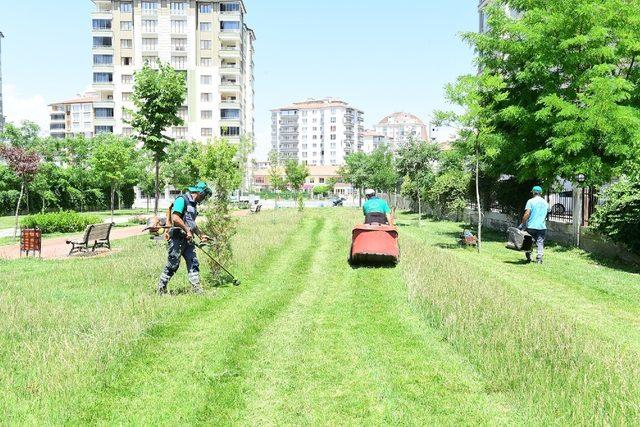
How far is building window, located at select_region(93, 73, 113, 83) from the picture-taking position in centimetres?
8281

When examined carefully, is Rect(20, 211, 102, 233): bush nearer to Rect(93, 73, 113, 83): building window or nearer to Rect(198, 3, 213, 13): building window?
Rect(198, 3, 213, 13): building window

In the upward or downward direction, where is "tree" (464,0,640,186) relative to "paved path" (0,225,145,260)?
upward

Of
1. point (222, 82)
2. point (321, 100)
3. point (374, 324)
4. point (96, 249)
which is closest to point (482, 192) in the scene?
point (96, 249)

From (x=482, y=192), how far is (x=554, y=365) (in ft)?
74.5

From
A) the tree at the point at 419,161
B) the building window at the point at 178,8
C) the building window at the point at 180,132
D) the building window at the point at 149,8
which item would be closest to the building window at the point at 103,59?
the building window at the point at 149,8

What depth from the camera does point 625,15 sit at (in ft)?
58.3

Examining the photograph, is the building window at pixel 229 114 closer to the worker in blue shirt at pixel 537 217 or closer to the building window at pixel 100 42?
the building window at pixel 100 42

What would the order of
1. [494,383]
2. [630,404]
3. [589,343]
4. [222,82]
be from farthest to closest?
1. [222,82]
2. [589,343]
3. [494,383]
4. [630,404]

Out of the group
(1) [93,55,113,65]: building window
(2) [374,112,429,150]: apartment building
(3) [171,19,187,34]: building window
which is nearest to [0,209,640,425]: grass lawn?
(3) [171,19,187,34]: building window

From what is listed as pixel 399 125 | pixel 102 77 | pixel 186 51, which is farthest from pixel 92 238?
pixel 399 125

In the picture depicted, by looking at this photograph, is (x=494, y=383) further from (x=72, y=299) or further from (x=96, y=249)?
(x=96, y=249)

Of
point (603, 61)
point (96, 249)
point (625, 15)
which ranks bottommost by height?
point (96, 249)

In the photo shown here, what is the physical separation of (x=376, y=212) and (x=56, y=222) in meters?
16.9

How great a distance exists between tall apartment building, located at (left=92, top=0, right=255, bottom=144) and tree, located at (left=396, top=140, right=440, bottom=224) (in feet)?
155
